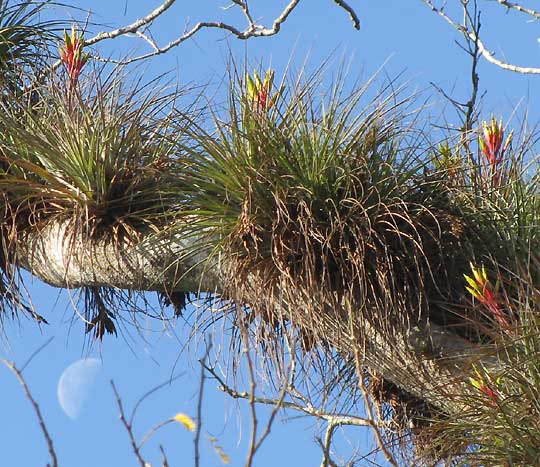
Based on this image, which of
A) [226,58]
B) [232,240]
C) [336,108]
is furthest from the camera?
[226,58]

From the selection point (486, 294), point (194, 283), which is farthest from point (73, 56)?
point (486, 294)

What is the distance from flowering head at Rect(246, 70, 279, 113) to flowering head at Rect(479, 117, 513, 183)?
26.9 inches

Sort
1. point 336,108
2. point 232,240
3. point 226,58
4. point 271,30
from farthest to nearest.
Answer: point 271,30
point 226,58
point 336,108
point 232,240

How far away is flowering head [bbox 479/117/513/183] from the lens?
318cm

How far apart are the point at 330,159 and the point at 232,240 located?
33 cm

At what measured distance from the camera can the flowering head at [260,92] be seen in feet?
9.53

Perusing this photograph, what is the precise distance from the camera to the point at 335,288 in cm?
270

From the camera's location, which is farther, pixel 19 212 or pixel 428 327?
pixel 19 212

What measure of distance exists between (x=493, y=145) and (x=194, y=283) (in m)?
1.03

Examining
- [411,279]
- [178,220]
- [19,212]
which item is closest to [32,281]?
[19,212]

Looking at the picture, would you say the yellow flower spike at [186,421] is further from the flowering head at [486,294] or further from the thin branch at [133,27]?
the thin branch at [133,27]

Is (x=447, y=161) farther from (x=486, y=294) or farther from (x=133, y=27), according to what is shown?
(x=133, y=27)

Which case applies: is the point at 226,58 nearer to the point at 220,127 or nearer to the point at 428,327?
the point at 220,127

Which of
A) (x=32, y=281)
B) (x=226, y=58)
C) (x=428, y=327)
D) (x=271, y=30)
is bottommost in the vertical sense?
(x=428, y=327)
